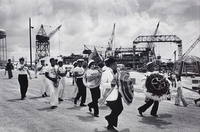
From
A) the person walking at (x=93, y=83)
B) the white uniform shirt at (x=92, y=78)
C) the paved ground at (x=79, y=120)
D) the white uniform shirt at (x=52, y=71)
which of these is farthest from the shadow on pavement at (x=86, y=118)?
the white uniform shirt at (x=52, y=71)

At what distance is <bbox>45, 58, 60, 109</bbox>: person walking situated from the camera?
744cm

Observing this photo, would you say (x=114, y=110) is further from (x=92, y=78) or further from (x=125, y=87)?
(x=92, y=78)

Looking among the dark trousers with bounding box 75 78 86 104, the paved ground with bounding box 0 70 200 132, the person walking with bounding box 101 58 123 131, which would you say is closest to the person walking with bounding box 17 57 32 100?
the paved ground with bounding box 0 70 200 132

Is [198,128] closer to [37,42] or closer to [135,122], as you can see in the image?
[135,122]

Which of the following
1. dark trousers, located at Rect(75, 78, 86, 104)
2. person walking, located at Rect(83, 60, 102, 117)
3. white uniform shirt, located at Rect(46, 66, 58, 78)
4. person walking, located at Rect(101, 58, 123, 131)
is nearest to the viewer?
person walking, located at Rect(101, 58, 123, 131)

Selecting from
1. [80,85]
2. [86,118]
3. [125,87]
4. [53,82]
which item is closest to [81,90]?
[80,85]

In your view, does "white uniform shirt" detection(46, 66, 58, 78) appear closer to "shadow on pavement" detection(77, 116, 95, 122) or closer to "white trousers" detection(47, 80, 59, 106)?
"white trousers" detection(47, 80, 59, 106)

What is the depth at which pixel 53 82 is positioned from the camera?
24.7ft

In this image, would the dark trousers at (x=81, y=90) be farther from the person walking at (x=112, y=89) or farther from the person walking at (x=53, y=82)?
the person walking at (x=112, y=89)

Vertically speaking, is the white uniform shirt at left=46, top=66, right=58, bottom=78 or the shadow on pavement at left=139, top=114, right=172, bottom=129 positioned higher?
the white uniform shirt at left=46, top=66, right=58, bottom=78

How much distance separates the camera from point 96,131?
506cm

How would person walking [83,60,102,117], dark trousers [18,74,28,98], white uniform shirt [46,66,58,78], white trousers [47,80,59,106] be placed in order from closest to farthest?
person walking [83,60,102,117], white trousers [47,80,59,106], white uniform shirt [46,66,58,78], dark trousers [18,74,28,98]

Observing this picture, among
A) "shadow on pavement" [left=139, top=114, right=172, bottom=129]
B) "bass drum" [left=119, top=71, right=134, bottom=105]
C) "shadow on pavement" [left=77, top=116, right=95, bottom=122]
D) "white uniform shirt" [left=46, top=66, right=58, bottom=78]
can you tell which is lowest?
"shadow on pavement" [left=139, top=114, right=172, bottom=129]

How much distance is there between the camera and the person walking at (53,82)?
7.44 metres
